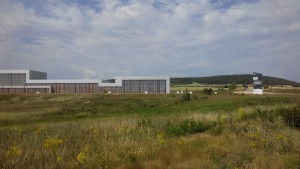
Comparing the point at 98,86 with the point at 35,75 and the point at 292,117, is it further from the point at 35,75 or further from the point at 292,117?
the point at 292,117

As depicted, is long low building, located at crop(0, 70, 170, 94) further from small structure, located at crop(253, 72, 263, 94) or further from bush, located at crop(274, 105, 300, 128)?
bush, located at crop(274, 105, 300, 128)

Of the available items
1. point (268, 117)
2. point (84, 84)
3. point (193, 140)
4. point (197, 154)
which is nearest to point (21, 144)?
point (197, 154)

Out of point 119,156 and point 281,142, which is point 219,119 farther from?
point 119,156

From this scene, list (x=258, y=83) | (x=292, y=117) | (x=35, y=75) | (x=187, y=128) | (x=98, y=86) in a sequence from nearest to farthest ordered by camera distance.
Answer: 1. (x=187, y=128)
2. (x=292, y=117)
3. (x=258, y=83)
4. (x=98, y=86)
5. (x=35, y=75)

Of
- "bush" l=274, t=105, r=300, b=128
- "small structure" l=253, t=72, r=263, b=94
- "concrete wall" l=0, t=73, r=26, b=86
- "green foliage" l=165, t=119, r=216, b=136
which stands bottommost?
"green foliage" l=165, t=119, r=216, b=136

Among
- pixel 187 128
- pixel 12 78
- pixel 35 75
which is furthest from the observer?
pixel 35 75

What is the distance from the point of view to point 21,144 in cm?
853

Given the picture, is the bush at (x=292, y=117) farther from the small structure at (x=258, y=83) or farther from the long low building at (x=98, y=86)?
the long low building at (x=98, y=86)

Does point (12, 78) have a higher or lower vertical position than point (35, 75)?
lower

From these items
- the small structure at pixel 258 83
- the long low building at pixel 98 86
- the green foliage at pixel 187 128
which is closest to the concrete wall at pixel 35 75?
the long low building at pixel 98 86

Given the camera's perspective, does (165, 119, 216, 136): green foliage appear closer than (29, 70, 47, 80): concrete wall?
Yes

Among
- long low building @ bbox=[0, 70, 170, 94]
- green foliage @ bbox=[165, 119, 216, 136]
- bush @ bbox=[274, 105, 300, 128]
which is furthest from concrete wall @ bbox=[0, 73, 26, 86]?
bush @ bbox=[274, 105, 300, 128]

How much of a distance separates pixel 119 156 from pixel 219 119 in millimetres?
8905

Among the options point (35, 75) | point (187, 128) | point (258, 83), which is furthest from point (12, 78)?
point (187, 128)
